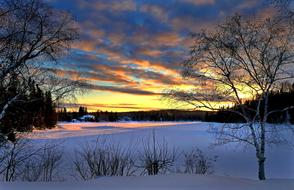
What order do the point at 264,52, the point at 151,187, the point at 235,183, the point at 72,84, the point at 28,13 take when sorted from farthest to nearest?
the point at 264,52
the point at 72,84
the point at 28,13
the point at 235,183
the point at 151,187

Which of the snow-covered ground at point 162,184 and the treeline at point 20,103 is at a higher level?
the treeline at point 20,103

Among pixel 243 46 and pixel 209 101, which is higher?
pixel 243 46

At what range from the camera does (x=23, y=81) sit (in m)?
10.6

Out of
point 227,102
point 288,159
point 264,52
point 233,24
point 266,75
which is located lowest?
point 288,159

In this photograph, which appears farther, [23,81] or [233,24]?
[233,24]

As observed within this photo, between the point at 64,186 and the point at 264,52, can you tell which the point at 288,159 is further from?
the point at 64,186

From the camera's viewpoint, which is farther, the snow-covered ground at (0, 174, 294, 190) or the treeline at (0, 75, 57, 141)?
the treeline at (0, 75, 57, 141)

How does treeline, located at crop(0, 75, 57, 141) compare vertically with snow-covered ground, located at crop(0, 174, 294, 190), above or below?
above

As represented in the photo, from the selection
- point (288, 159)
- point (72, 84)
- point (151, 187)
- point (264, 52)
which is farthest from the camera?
point (288, 159)

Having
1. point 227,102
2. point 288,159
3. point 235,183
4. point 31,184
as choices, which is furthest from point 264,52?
point 288,159

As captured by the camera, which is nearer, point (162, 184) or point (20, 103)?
point (162, 184)

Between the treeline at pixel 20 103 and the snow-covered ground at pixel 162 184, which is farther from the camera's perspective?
the treeline at pixel 20 103

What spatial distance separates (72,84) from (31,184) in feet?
13.2

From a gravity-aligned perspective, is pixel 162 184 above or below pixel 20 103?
below
